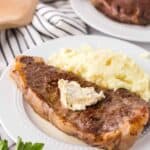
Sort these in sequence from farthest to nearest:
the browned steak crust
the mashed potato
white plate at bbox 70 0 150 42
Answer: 1. white plate at bbox 70 0 150 42
2. the mashed potato
3. the browned steak crust

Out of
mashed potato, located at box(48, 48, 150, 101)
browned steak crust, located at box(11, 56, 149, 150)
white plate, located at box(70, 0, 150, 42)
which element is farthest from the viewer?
white plate, located at box(70, 0, 150, 42)

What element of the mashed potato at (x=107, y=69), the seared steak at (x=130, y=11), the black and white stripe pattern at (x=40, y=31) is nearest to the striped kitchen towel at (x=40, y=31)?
the black and white stripe pattern at (x=40, y=31)

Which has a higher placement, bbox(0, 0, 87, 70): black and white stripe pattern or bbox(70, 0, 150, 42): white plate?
bbox(0, 0, 87, 70): black and white stripe pattern

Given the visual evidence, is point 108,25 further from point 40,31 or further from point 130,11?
point 40,31

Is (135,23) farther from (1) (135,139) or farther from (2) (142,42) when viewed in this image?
(1) (135,139)

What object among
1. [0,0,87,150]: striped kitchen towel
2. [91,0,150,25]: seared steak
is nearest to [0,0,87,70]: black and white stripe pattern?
[0,0,87,150]: striped kitchen towel

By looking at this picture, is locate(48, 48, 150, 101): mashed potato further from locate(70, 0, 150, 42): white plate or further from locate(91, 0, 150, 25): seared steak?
locate(91, 0, 150, 25): seared steak

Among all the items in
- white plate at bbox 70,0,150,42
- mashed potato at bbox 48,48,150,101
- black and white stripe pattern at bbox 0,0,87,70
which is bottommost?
white plate at bbox 70,0,150,42
